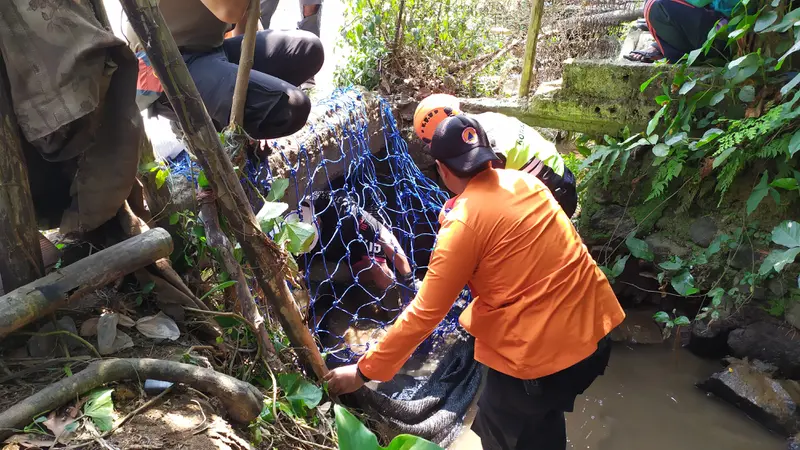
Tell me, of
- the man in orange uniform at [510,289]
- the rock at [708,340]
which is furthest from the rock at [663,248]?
the man in orange uniform at [510,289]

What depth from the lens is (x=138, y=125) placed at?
4.87ft

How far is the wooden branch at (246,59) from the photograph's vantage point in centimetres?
157

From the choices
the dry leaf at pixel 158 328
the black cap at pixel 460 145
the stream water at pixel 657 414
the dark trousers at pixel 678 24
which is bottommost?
the stream water at pixel 657 414

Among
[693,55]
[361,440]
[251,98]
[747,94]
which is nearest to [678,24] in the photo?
[693,55]

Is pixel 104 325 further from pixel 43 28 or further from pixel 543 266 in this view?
pixel 543 266

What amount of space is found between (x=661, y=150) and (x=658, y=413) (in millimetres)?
1356

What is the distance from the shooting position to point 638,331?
3.33m

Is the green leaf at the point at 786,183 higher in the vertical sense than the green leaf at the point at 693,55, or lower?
lower

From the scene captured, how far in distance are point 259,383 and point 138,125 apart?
0.86 metres

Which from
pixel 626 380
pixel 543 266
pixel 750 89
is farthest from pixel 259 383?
pixel 750 89

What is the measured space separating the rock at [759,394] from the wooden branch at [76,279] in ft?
9.15

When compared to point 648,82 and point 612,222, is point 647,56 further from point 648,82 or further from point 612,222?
point 612,222

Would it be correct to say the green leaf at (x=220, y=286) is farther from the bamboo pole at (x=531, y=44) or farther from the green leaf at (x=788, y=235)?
the bamboo pole at (x=531, y=44)

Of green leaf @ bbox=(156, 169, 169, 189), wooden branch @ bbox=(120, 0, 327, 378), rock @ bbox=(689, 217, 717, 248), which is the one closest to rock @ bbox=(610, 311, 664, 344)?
rock @ bbox=(689, 217, 717, 248)
